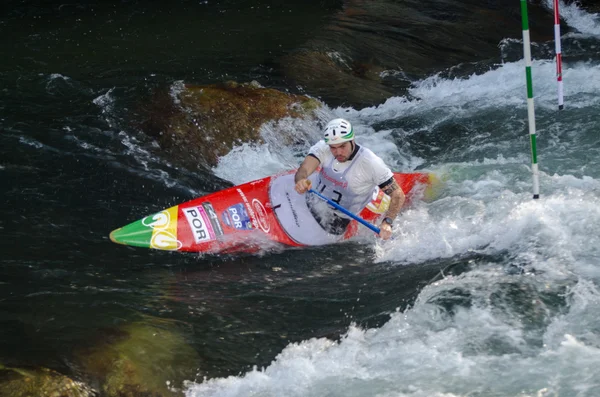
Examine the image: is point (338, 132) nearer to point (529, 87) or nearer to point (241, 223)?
point (241, 223)

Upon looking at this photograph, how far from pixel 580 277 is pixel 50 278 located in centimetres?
396

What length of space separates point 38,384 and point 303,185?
288 centimetres

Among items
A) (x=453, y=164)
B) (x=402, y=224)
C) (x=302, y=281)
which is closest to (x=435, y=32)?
(x=453, y=164)

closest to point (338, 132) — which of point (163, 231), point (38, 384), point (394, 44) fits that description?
point (163, 231)

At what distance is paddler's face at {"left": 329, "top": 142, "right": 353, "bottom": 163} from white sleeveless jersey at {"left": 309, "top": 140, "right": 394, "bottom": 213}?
0.15 metres

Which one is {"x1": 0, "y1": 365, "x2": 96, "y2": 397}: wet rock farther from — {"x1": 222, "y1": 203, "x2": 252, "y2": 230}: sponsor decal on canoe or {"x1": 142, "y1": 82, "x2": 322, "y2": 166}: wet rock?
{"x1": 142, "y1": 82, "x2": 322, "y2": 166}: wet rock

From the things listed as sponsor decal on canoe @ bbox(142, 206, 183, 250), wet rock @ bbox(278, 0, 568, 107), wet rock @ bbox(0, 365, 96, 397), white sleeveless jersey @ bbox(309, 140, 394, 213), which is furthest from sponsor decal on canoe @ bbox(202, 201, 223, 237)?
wet rock @ bbox(278, 0, 568, 107)

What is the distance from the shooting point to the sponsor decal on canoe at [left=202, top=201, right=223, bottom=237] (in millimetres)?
6887

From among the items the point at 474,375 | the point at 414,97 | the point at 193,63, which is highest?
the point at 193,63

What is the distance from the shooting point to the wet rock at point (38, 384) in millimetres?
4555

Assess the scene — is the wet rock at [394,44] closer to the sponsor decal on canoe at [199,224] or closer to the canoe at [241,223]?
the canoe at [241,223]

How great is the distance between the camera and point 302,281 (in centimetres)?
625

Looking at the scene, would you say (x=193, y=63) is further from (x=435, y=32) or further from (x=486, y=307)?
(x=486, y=307)

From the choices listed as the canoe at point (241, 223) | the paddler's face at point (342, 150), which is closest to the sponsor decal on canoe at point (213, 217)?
the canoe at point (241, 223)
